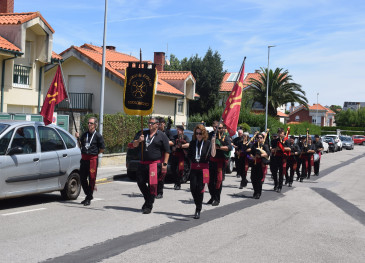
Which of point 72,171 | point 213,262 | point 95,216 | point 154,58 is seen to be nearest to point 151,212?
point 95,216

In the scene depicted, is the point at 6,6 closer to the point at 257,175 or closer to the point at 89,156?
the point at 89,156

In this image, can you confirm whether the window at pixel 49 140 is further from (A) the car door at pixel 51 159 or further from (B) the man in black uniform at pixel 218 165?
(B) the man in black uniform at pixel 218 165

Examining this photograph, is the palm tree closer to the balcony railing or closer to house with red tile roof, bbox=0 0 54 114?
the balcony railing

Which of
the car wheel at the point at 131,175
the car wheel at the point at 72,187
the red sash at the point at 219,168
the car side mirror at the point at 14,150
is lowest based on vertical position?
the car wheel at the point at 131,175

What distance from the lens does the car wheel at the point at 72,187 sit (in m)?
10.1

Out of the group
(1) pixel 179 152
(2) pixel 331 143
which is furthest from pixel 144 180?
(2) pixel 331 143

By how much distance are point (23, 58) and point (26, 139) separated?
1464 centimetres

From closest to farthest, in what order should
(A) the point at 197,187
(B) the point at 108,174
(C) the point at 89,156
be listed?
1. (A) the point at 197,187
2. (C) the point at 89,156
3. (B) the point at 108,174

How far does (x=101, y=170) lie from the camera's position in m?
17.0

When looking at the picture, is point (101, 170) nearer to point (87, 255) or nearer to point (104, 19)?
point (104, 19)

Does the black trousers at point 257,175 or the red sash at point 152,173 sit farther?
the black trousers at point 257,175

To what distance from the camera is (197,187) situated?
884cm

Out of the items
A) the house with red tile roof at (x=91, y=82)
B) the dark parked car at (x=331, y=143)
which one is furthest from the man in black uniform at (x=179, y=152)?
the dark parked car at (x=331, y=143)

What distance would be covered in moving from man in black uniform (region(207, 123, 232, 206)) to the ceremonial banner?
188 centimetres
